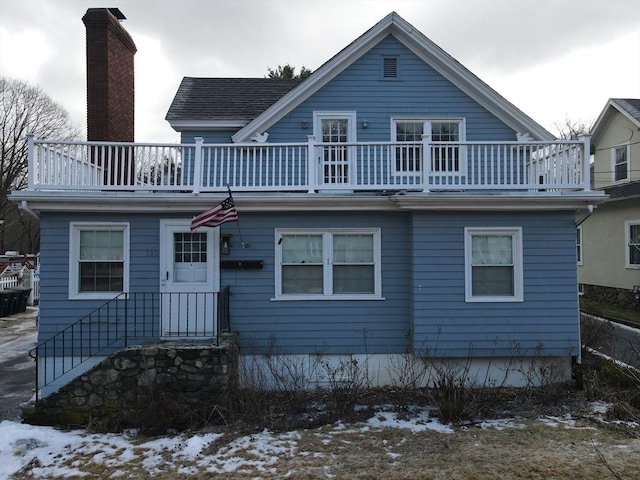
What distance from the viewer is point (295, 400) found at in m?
7.18

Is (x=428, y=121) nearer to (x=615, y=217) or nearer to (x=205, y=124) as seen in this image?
(x=205, y=124)

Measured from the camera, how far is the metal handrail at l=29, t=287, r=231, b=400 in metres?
7.98

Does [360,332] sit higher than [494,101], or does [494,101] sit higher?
[494,101]

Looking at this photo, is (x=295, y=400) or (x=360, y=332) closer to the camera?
(x=295, y=400)

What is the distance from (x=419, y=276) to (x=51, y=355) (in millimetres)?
6560

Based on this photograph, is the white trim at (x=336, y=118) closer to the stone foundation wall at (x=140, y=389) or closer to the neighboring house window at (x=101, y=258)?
the neighboring house window at (x=101, y=258)

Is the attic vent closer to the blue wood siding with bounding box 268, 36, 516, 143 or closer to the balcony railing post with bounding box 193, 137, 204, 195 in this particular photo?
the blue wood siding with bounding box 268, 36, 516, 143

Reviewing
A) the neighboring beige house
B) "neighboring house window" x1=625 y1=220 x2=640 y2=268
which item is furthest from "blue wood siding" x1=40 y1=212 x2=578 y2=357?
"neighboring house window" x1=625 y1=220 x2=640 y2=268

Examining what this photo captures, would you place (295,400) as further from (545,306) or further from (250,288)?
(545,306)

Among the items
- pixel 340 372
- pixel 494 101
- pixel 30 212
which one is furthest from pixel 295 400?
pixel 494 101

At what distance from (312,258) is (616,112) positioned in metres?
15.2

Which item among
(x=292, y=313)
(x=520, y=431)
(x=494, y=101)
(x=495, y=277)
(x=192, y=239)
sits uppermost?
(x=494, y=101)

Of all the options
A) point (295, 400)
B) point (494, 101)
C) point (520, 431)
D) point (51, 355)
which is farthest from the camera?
point (494, 101)

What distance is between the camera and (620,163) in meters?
16.9
